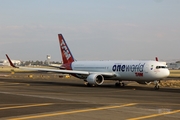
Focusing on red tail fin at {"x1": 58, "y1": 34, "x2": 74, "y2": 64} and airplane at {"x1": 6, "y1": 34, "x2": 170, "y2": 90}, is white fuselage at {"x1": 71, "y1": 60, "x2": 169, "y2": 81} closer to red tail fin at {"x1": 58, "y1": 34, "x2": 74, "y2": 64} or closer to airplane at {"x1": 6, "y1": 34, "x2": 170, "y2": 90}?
airplane at {"x1": 6, "y1": 34, "x2": 170, "y2": 90}

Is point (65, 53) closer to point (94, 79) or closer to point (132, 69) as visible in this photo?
point (94, 79)

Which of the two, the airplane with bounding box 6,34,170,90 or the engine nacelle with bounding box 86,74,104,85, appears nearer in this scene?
the airplane with bounding box 6,34,170,90

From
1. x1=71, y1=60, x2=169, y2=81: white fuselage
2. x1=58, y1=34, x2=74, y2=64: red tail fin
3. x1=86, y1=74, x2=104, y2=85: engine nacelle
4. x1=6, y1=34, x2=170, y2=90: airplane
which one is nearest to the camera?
x1=71, y1=60, x2=169, y2=81: white fuselage

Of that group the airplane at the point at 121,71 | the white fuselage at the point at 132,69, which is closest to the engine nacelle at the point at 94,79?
the airplane at the point at 121,71

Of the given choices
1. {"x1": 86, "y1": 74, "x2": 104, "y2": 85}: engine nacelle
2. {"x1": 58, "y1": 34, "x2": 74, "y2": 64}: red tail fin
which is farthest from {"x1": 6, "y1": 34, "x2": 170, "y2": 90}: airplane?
{"x1": 58, "y1": 34, "x2": 74, "y2": 64}: red tail fin

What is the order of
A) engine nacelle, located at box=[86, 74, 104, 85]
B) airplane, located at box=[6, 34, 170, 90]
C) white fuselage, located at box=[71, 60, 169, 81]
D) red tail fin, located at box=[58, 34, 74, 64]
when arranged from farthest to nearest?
red tail fin, located at box=[58, 34, 74, 64], engine nacelle, located at box=[86, 74, 104, 85], airplane, located at box=[6, 34, 170, 90], white fuselage, located at box=[71, 60, 169, 81]

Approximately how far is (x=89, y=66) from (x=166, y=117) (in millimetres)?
30308

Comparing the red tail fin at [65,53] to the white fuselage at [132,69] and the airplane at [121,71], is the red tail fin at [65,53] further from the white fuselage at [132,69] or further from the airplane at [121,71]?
the white fuselage at [132,69]

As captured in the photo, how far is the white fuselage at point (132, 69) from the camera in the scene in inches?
1339

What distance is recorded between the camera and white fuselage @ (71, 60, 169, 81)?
34.0 metres

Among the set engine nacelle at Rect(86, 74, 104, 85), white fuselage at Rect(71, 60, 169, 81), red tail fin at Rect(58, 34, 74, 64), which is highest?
red tail fin at Rect(58, 34, 74, 64)

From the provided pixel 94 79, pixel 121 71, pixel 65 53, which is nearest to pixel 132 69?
pixel 121 71

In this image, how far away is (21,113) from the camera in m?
14.4

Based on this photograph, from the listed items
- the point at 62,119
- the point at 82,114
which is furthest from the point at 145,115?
the point at 62,119
